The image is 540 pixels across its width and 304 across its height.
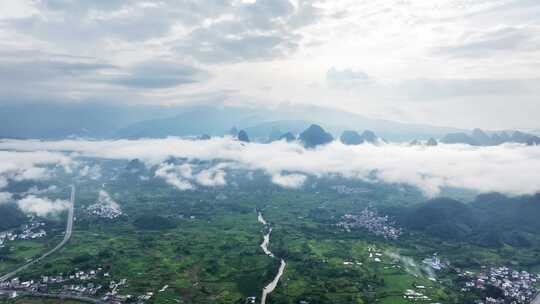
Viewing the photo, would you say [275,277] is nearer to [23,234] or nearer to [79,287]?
[79,287]

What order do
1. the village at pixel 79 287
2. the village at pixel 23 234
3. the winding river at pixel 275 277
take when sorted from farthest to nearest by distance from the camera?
the village at pixel 23 234 → the winding river at pixel 275 277 → the village at pixel 79 287

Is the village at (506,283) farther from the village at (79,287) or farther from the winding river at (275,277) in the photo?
the village at (79,287)

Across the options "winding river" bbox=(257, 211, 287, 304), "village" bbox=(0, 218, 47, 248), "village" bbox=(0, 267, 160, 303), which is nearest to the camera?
"village" bbox=(0, 267, 160, 303)

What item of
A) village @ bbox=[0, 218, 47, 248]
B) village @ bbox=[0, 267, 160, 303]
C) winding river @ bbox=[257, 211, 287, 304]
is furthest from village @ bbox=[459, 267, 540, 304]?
village @ bbox=[0, 218, 47, 248]

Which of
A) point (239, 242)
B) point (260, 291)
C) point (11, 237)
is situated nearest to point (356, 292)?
point (260, 291)

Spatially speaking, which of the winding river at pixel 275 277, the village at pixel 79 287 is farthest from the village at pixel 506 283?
the village at pixel 79 287

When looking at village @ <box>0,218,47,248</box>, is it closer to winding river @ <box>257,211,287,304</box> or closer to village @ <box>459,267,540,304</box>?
winding river @ <box>257,211,287,304</box>

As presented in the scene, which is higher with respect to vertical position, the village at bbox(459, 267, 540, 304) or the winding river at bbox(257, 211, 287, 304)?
the village at bbox(459, 267, 540, 304)

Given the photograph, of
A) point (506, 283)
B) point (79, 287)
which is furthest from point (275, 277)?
point (506, 283)

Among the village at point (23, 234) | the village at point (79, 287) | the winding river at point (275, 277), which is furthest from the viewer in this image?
the village at point (23, 234)

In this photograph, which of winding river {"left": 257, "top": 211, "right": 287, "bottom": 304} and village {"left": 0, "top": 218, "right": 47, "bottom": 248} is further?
village {"left": 0, "top": 218, "right": 47, "bottom": 248}

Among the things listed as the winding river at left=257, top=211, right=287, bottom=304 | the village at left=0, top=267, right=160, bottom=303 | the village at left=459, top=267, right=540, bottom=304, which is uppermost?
the village at left=0, top=267, right=160, bottom=303
